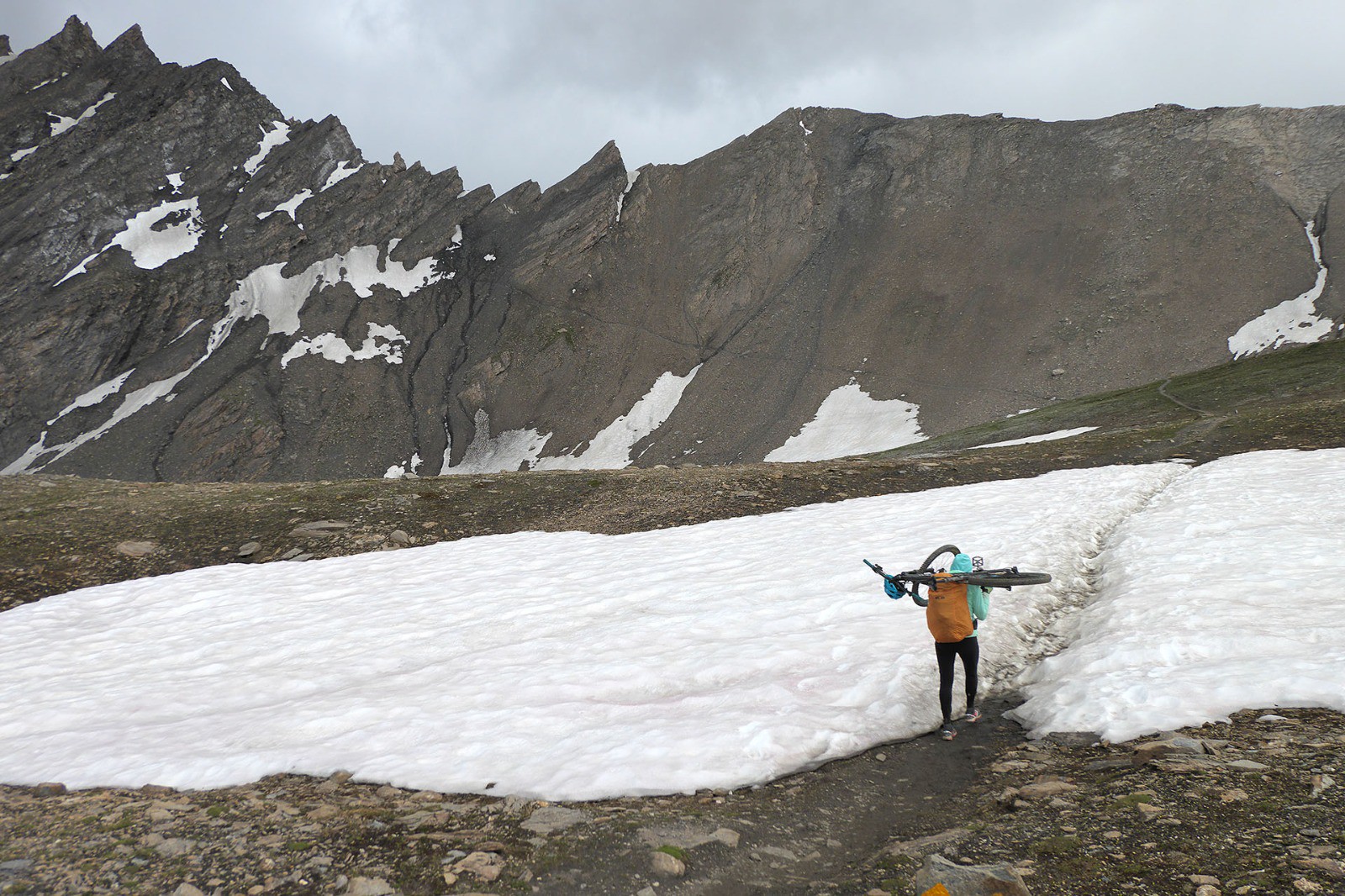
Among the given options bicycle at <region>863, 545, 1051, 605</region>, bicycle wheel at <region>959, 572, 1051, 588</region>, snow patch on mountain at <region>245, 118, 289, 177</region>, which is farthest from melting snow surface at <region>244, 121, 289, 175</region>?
bicycle wheel at <region>959, 572, 1051, 588</region>

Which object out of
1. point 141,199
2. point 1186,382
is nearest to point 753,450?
point 1186,382

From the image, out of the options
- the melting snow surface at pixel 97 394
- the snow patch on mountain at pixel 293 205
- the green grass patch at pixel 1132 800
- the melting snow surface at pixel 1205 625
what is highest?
the snow patch on mountain at pixel 293 205

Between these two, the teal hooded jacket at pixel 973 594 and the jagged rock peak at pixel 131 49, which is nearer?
the teal hooded jacket at pixel 973 594

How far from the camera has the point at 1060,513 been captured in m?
18.2

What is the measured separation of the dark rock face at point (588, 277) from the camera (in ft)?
262

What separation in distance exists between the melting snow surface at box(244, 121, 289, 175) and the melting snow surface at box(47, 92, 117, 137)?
2310cm

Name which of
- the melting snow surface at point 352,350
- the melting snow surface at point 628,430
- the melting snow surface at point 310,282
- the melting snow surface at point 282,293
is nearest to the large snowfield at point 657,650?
the melting snow surface at point 628,430

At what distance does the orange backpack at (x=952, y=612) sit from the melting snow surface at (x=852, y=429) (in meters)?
62.2

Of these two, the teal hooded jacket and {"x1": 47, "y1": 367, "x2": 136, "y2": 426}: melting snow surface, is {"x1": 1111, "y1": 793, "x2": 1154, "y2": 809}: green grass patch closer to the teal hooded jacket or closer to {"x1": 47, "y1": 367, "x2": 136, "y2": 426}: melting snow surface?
the teal hooded jacket

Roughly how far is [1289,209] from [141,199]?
152 meters

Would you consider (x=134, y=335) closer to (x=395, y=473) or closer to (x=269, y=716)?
(x=395, y=473)

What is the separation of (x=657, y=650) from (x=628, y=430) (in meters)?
74.6

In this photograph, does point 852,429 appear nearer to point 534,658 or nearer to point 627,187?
point 627,187

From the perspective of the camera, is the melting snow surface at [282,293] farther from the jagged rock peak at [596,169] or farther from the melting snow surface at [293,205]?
the jagged rock peak at [596,169]
